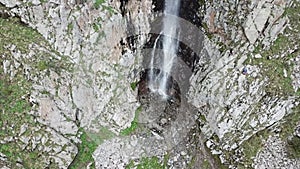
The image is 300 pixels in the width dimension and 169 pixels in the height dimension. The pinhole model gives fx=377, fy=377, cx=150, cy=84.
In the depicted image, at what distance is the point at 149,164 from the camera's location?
793 inches

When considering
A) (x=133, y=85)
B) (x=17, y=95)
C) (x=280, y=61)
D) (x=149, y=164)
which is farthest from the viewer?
(x=133, y=85)

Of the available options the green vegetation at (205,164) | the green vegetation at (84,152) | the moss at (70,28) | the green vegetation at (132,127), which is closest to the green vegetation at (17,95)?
the moss at (70,28)

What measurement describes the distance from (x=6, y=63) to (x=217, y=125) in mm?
11243

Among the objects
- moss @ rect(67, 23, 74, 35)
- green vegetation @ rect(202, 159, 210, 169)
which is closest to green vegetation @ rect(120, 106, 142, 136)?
green vegetation @ rect(202, 159, 210, 169)

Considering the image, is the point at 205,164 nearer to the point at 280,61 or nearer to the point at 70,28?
the point at 280,61

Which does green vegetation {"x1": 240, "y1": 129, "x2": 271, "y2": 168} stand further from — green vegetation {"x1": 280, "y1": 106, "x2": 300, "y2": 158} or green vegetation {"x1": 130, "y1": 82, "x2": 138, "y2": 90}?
green vegetation {"x1": 130, "y1": 82, "x2": 138, "y2": 90}

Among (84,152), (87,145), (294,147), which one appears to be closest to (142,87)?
(87,145)

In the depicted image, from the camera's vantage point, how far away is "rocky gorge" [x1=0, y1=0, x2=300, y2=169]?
17.3 meters

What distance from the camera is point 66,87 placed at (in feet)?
59.9

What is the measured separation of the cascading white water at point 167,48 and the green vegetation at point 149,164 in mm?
4188

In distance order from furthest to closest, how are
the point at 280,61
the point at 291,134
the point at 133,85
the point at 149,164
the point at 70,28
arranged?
the point at 133,85 → the point at 291,134 → the point at 149,164 → the point at 280,61 → the point at 70,28

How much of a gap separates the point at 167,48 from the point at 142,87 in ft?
9.19

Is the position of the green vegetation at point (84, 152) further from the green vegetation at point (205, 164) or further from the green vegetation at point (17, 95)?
the green vegetation at point (205, 164)

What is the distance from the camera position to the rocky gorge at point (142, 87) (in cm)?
1727
